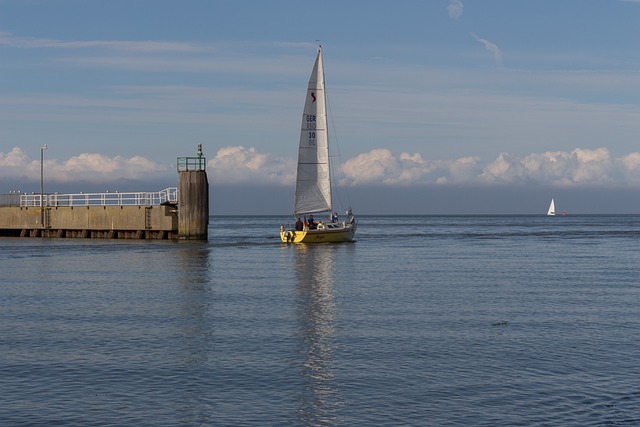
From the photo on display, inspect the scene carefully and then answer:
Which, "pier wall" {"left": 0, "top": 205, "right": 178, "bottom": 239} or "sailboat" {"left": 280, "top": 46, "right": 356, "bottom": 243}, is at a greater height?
"sailboat" {"left": 280, "top": 46, "right": 356, "bottom": 243}

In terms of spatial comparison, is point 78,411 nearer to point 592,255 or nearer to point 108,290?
point 108,290

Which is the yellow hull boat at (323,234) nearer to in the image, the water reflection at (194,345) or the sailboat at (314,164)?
the sailboat at (314,164)

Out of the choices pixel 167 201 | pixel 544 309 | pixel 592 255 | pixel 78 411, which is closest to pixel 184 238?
pixel 167 201

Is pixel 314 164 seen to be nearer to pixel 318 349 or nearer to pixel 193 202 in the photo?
pixel 193 202

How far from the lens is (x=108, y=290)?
1458 inches

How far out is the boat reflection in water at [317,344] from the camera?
1630cm

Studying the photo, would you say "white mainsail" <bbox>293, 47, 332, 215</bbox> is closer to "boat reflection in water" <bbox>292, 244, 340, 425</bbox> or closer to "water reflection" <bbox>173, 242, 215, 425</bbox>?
"boat reflection in water" <bbox>292, 244, 340, 425</bbox>

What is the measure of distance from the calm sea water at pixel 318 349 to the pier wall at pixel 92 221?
33.9 meters

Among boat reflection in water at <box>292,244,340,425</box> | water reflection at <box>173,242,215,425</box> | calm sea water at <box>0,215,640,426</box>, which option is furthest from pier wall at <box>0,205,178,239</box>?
calm sea water at <box>0,215,640,426</box>

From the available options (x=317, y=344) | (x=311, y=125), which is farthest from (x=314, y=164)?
(x=317, y=344)

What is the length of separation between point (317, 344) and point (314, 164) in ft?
168

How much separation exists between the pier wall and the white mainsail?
39.9ft

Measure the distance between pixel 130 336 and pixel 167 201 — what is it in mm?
54901

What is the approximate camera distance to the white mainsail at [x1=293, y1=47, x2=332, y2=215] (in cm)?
7319
